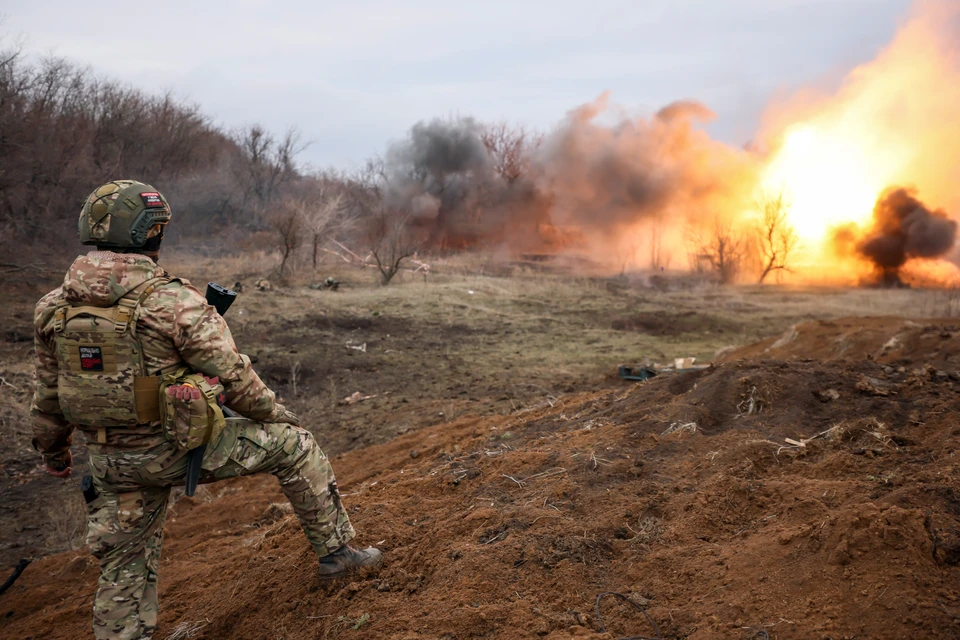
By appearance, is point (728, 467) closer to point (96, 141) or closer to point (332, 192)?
point (96, 141)

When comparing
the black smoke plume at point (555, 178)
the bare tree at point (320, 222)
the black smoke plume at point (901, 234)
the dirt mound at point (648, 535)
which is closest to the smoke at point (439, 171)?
the black smoke plume at point (555, 178)

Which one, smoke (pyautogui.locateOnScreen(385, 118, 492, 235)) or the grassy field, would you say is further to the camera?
smoke (pyautogui.locateOnScreen(385, 118, 492, 235))

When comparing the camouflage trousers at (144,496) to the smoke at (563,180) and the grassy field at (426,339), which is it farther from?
the smoke at (563,180)

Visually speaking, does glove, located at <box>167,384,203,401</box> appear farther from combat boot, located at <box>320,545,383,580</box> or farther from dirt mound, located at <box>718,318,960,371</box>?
dirt mound, located at <box>718,318,960,371</box>

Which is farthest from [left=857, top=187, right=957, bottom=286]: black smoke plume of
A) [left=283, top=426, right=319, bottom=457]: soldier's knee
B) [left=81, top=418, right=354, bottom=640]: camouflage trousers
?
[left=81, top=418, right=354, bottom=640]: camouflage trousers

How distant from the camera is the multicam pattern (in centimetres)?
277

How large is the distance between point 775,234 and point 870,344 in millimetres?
21571

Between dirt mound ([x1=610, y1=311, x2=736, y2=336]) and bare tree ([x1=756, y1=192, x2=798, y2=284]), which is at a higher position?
bare tree ([x1=756, y1=192, x2=798, y2=284])

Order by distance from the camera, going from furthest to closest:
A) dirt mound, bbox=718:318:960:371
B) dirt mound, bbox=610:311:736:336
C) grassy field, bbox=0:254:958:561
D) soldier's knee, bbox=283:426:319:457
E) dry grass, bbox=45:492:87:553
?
dirt mound, bbox=610:311:736:336
grassy field, bbox=0:254:958:561
dirt mound, bbox=718:318:960:371
dry grass, bbox=45:492:87:553
soldier's knee, bbox=283:426:319:457

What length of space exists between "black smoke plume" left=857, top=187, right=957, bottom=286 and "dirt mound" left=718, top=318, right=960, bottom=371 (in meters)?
15.3

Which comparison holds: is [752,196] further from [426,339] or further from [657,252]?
[426,339]

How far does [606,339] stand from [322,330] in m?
5.80

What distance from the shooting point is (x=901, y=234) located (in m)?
25.2

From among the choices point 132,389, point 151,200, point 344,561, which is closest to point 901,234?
point 344,561
